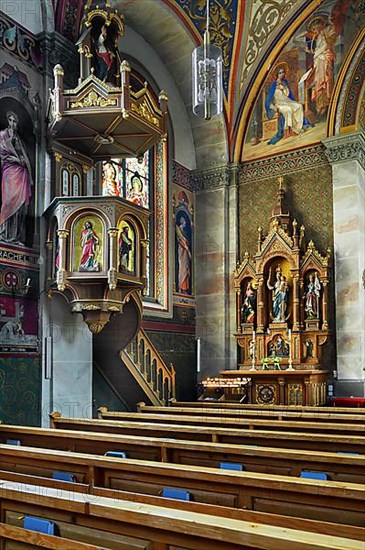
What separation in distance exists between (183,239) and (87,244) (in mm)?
5530

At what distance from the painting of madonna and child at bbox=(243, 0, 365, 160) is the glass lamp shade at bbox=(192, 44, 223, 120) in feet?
19.8

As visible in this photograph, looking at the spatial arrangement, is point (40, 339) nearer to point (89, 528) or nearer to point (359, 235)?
point (89, 528)

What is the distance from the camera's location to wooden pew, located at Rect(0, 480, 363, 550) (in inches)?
96.1

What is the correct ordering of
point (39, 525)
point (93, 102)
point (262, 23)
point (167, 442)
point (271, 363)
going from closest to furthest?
point (39, 525) → point (167, 442) → point (93, 102) → point (271, 363) → point (262, 23)

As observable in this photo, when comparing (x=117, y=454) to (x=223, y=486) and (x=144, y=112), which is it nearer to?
(x=223, y=486)

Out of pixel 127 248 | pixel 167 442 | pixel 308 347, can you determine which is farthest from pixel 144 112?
pixel 308 347

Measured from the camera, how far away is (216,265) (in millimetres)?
13852

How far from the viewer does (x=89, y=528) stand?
304cm

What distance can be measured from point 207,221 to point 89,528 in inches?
450

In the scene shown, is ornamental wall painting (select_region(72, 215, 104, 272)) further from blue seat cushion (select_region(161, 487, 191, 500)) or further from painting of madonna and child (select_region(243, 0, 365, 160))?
painting of madonna and child (select_region(243, 0, 365, 160))

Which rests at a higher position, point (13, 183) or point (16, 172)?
point (16, 172)

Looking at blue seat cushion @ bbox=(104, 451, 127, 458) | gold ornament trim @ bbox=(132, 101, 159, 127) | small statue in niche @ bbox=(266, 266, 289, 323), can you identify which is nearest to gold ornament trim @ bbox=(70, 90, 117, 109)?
gold ornament trim @ bbox=(132, 101, 159, 127)

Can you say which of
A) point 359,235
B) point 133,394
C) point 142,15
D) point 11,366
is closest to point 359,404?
point 359,235

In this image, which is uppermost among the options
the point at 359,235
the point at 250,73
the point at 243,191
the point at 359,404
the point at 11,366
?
the point at 250,73
